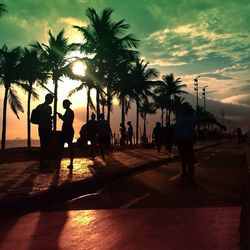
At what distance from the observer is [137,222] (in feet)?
22.2

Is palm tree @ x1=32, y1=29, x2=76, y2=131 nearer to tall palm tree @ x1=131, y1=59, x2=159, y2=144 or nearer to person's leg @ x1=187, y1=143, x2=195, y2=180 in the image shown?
tall palm tree @ x1=131, y1=59, x2=159, y2=144

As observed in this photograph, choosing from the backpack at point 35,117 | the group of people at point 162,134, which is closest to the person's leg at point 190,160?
the backpack at point 35,117

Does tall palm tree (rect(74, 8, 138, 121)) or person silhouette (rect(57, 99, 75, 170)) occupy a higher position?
tall palm tree (rect(74, 8, 138, 121))

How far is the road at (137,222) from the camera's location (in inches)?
221

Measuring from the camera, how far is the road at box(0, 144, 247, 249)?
5605 mm

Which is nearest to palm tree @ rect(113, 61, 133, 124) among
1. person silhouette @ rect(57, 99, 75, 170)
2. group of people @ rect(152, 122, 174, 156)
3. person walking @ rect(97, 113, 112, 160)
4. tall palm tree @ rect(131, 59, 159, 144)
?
tall palm tree @ rect(131, 59, 159, 144)

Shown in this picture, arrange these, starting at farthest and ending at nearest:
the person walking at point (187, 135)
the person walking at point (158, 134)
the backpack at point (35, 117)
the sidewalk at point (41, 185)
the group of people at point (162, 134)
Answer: the person walking at point (158, 134), the group of people at point (162, 134), the backpack at point (35, 117), the person walking at point (187, 135), the sidewalk at point (41, 185)

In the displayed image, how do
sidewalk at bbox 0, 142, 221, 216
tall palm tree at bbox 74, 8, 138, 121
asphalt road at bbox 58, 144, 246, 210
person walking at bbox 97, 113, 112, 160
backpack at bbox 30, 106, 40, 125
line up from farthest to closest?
tall palm tree at bbox 74, 8, 138, 121, person walking at bbox 97, 113, 112, 160, backpack at bbox 30, 106, 40, 125, asphalt road at bbox 58, 144, 246, 210, sidewalk at bbox 0, 142, 221, 216

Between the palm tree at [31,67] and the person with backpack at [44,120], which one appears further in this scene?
the palm tree at [31,67]

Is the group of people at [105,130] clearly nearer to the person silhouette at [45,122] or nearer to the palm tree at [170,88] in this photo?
the person silhouette at [45,122]

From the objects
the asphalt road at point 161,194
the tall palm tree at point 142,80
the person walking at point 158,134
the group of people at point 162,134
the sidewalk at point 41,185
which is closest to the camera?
the sidewalk at point 41,185

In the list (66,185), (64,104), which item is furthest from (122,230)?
(64,104)

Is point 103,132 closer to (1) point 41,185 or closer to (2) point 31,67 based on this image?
(1) point 41,185

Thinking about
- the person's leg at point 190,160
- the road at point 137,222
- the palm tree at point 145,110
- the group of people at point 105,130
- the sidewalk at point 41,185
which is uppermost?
the palm tree at point 145,110
